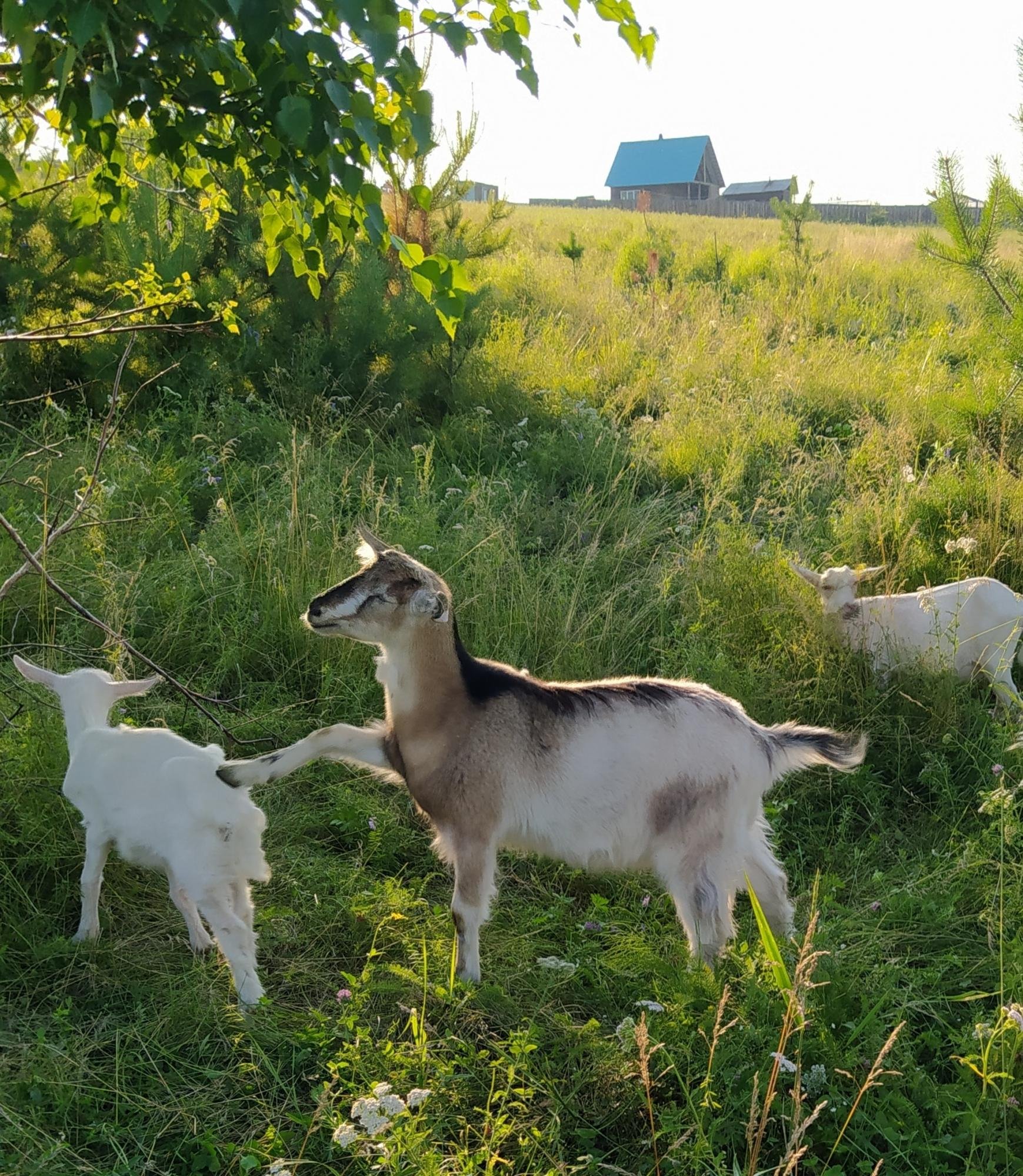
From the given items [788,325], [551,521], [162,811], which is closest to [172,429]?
[551,521]

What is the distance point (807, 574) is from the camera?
507cm

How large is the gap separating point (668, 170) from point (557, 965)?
209 feet

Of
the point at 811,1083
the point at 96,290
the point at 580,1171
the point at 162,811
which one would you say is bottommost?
the point at 580,1171

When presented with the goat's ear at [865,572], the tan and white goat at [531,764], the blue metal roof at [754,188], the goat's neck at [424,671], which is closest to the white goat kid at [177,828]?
the tan and white goat at [531,764]

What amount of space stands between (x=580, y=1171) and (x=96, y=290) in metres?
7.50

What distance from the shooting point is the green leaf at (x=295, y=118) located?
182 cm

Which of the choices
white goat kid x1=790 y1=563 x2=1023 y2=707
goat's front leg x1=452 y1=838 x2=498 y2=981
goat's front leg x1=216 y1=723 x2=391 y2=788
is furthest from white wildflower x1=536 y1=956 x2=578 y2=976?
white goat kid x1=790 y1=563 x2=1023 y2=707

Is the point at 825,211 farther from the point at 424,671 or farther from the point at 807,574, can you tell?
the point at 424,671

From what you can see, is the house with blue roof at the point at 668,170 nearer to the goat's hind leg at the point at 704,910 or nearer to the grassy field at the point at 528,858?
the grassy field at the point at 528,858

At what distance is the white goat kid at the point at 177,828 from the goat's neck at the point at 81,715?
0.05 meters

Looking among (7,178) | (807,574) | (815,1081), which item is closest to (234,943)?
(815,1081)

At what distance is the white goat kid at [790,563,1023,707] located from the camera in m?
4.84

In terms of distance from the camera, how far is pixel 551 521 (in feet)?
21.4

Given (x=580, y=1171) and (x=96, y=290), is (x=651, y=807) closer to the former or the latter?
(x=580, y=1171)
